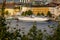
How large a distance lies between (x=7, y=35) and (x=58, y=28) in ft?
0.98

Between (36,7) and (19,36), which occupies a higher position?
(19,36)

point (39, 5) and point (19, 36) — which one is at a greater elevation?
point (19, 36)

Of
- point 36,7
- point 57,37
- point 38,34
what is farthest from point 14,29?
point 36,7

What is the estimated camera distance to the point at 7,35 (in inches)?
41.6

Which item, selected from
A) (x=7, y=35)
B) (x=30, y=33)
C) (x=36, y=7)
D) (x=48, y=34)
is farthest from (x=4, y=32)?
(x=36, y=7)

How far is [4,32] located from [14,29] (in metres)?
0.07

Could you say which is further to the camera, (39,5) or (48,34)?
(39,5)

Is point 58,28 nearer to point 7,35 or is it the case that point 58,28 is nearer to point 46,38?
point 46,38

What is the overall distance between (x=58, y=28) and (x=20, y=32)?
223 mm

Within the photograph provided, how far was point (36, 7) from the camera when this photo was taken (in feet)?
22.1

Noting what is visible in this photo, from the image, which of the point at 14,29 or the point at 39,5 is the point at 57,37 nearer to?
the point at 14,29

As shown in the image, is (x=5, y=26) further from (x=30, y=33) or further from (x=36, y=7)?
(x=36, y=7)

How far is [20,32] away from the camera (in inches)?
42.8

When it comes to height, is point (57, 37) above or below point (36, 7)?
above
